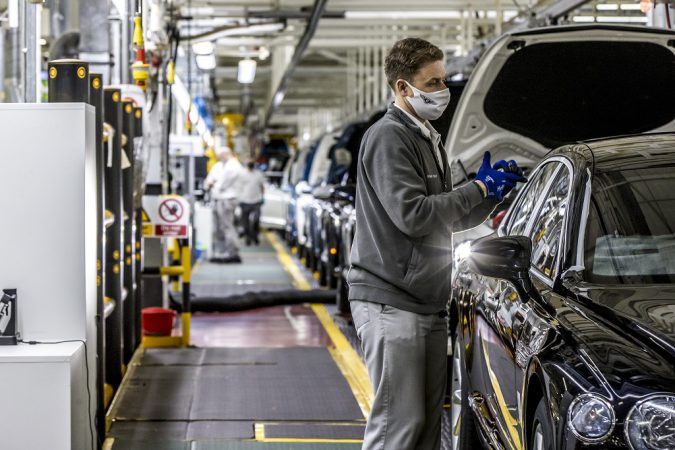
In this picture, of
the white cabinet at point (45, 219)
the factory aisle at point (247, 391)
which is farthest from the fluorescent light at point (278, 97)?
the white cabinet at point (45, 219)

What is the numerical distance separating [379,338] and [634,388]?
130cm

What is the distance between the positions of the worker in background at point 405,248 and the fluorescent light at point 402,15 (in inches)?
653

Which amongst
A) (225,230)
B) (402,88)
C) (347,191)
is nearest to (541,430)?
(402,88)

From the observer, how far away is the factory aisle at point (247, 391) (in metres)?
6.95

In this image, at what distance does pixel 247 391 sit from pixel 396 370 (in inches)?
166

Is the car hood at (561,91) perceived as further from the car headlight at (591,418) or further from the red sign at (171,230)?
the car headlight at (591,418)

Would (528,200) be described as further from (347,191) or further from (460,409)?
(347,191)

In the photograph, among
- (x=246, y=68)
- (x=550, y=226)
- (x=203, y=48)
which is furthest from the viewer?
(x=246, y=68)

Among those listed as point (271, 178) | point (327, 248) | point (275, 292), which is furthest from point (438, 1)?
point (271, 178)

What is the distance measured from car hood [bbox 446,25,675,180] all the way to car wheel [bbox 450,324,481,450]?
7.34 ft

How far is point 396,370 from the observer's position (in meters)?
4.32

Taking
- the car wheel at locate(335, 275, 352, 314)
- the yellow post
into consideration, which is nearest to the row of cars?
the yellow post

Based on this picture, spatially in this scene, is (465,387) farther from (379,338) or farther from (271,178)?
(271,178)

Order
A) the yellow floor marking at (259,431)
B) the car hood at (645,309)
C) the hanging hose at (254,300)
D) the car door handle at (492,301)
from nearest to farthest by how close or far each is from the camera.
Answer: the car hood at (645,309) → the car door handle at (492,301) → the yellow floor marking at (259,431) → the hanging hose at (254,300)
